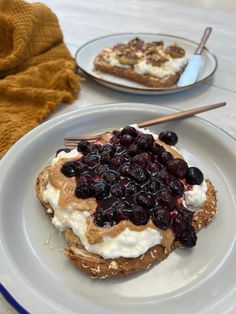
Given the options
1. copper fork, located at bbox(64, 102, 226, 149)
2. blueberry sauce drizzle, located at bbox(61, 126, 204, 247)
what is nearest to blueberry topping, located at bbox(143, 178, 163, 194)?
blueberry sauce drizzle, located at bbox(61, 126, 204, 247)

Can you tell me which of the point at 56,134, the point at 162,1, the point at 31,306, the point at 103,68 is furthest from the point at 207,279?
the point at 162,1

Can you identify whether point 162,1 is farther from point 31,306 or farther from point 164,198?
point 31,306

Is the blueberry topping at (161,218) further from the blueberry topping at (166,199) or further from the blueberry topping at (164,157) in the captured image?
the blueberry topping at (164,157)

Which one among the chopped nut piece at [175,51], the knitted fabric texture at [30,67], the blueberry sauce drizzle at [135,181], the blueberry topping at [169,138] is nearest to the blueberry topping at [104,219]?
the blueberry sauce drizzle at [135,181]

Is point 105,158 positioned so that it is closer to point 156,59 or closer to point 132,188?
point 132,188

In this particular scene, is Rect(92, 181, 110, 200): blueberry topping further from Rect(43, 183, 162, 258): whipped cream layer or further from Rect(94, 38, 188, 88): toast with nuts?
Rect(94, 38, 188, 88): toast with nuts
